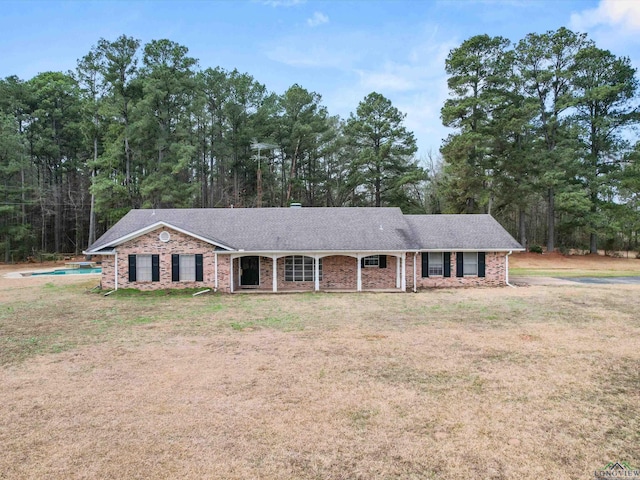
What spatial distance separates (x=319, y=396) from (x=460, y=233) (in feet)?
51.4

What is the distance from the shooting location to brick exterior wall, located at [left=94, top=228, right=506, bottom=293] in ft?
56.4

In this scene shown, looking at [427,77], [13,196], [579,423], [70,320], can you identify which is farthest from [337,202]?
[579,423]

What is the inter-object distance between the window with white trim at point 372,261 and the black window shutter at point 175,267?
838 centimetres

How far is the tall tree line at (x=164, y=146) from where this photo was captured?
32031mm

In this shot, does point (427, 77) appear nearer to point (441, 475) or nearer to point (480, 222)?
point (480, 222)

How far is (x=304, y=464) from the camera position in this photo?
4.21 meters

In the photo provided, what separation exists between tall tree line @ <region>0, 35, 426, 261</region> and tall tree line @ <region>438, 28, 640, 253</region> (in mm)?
5267

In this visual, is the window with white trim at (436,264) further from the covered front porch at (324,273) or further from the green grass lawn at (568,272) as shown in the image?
the green grass lawn at (568,272)

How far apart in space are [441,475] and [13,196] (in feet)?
126

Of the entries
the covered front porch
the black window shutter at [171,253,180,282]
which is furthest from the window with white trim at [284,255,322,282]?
the black window shutter at [171,253,180,282]

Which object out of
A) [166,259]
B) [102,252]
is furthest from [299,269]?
[102,252]

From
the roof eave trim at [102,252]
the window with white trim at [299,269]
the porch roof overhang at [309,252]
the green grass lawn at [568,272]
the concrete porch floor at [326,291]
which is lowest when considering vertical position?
the green grass lawn at [568,272]

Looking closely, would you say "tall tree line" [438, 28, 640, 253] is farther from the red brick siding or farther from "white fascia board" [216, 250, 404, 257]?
"white fascia board" [216, 250, 404, 257]

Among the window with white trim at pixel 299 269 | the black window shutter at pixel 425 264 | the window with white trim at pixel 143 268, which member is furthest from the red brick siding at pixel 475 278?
the window with white trim at pixel 143 268
